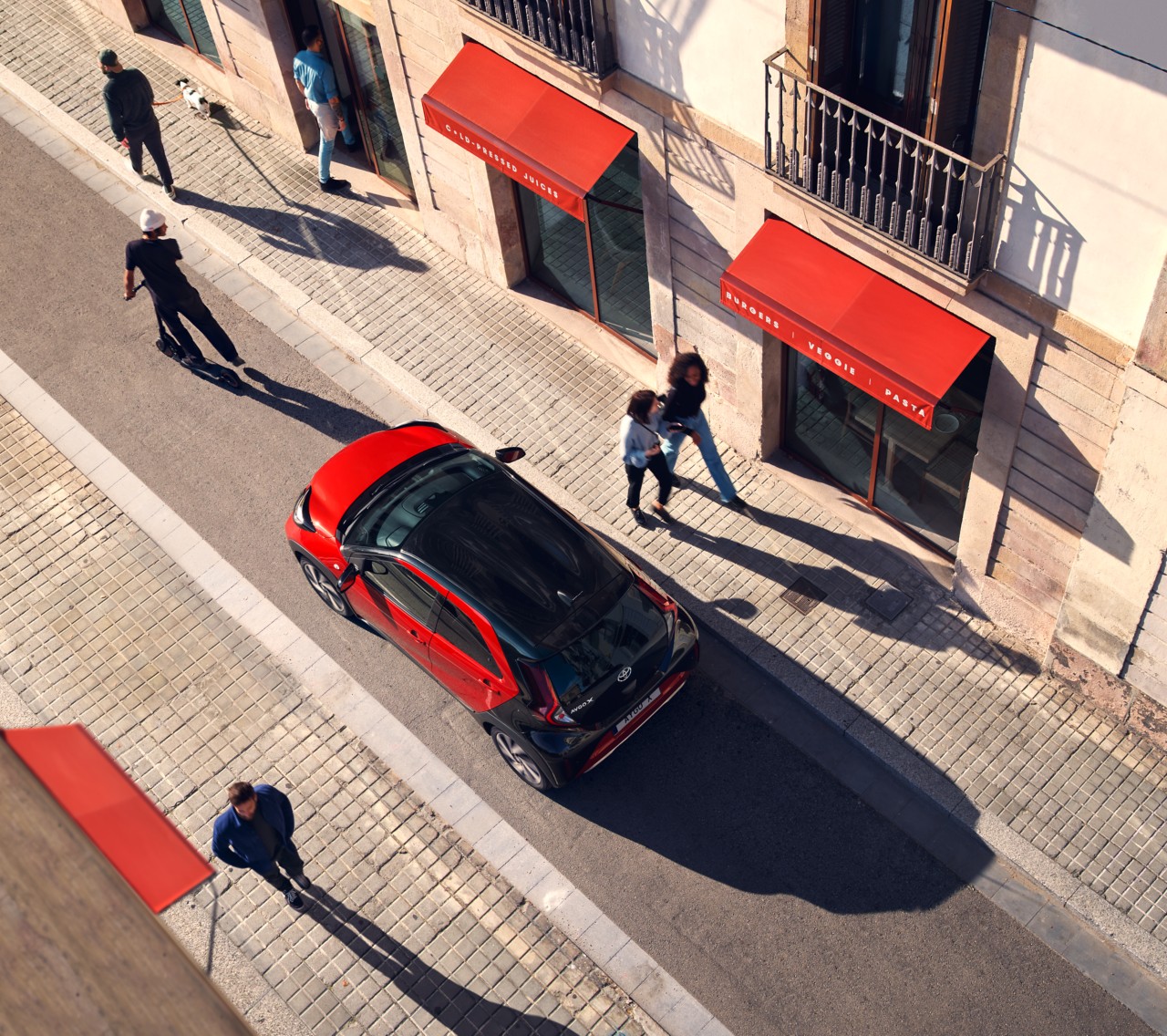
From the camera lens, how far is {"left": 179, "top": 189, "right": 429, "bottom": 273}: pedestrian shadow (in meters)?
14.9

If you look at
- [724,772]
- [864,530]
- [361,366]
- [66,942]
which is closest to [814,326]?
[864,530]

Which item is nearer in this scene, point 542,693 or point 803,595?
point 542,693

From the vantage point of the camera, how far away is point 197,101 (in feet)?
54.3

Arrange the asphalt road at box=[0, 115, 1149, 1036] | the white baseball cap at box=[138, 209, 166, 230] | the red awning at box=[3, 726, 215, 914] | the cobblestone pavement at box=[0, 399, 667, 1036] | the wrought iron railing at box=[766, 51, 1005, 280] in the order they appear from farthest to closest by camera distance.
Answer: the white baseball cap at box=[138, 209, 166, 230]
the cobblestone pavement at box=[0, 399, 667, 1036]
the asphalt road at box=[0, 115, 1149, 1036]
the wrought iron railing at box=[766, 51, 1005, 280]
the red awning at box=[3, 726, 215, 914]

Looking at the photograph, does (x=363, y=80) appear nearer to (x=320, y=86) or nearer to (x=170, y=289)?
(x=320, y=86)

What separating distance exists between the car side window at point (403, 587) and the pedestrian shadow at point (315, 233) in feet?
17.5

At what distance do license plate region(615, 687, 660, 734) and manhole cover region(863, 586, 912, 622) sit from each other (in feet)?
8.09

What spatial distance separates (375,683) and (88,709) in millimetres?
2615

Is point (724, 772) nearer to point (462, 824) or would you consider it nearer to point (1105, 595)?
point (462, 824)

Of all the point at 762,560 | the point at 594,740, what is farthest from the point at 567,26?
the point at 594,740

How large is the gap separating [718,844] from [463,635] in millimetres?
2705

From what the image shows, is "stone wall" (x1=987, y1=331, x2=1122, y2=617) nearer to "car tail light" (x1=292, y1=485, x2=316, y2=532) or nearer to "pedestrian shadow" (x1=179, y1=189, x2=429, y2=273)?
"car tail light" (x1=292, y1=485, x2=316, y2=532)

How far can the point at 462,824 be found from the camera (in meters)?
10.5

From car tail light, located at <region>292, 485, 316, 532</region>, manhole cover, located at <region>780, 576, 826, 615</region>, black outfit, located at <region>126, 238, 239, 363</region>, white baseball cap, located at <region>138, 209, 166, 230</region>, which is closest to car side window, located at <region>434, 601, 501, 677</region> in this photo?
car tail light, located at <region>292, 485, 316, 532</region>
